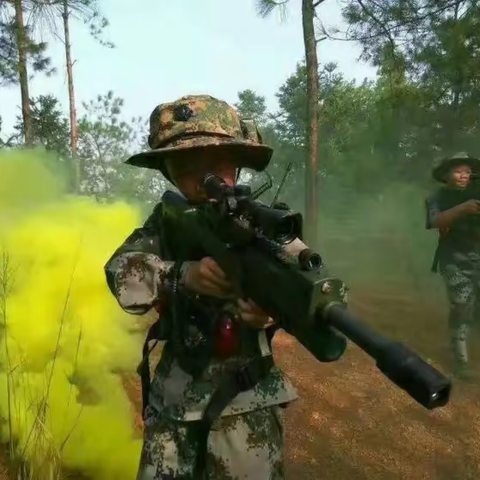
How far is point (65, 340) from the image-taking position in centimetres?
376

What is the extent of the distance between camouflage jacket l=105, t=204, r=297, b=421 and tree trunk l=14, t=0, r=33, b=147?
24.6ft

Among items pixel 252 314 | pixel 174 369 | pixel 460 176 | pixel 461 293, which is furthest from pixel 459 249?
pixel 252 314

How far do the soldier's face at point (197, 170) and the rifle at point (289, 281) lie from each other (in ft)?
0.60

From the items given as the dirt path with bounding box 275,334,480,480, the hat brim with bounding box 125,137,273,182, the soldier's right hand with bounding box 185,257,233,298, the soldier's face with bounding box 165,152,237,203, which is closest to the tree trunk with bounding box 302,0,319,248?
the dirt path with bounding box 275,334,480,480

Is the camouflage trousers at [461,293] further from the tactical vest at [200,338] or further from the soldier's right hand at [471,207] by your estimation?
the tactical vest at [200,338]

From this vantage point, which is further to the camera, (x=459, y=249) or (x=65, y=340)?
(x=459, y=249)

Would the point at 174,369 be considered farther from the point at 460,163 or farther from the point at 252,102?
the point at 252,102

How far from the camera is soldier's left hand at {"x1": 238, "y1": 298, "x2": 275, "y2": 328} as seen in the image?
69.7 inches

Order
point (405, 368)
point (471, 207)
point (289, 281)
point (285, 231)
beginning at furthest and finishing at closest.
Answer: point (471, 207)
point (285, 231)
point (289, 281)
point (405, 368)

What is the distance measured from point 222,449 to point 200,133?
1.12 meters

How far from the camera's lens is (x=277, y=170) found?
3575 centimetres

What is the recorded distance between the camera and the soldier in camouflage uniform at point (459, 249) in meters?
5.30

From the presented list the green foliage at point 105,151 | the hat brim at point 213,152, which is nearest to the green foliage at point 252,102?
Answer: the green foliage at point 105,151

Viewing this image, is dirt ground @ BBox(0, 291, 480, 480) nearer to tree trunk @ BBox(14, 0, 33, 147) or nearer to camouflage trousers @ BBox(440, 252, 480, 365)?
camouflage trousers @ BBox(440, 252, 480, 365)
